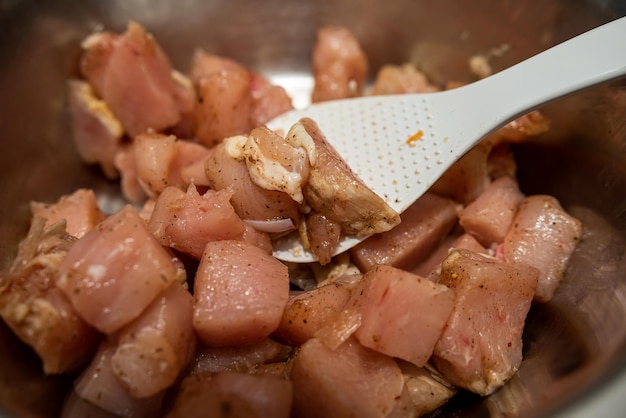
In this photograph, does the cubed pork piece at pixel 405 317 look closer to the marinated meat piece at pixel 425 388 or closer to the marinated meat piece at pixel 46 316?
the marinated meat piece at pixel 425 388

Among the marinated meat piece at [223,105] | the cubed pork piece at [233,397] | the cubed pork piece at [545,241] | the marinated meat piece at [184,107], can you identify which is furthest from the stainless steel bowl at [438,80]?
the marinated meat piece at [223,105]

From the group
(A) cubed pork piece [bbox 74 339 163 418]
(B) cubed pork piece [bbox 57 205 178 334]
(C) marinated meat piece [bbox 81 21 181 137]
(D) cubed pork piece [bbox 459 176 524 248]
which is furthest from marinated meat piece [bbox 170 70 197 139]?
(D) cubed pork piece [bbox 459 176 524 248]

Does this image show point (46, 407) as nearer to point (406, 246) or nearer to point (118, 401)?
point (118, 401)

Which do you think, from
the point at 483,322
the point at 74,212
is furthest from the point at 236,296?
the point at 74,212

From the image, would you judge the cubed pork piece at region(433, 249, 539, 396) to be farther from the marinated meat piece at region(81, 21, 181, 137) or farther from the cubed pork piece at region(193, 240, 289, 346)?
the marinated meat piece at region(81, 21, 181, 137)

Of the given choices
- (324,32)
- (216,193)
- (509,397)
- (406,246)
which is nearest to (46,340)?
(216,193)

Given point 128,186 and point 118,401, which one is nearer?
point 118,401

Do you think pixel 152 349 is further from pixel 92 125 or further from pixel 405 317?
pixel 92 125

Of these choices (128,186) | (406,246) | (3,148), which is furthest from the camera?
(128,186)
